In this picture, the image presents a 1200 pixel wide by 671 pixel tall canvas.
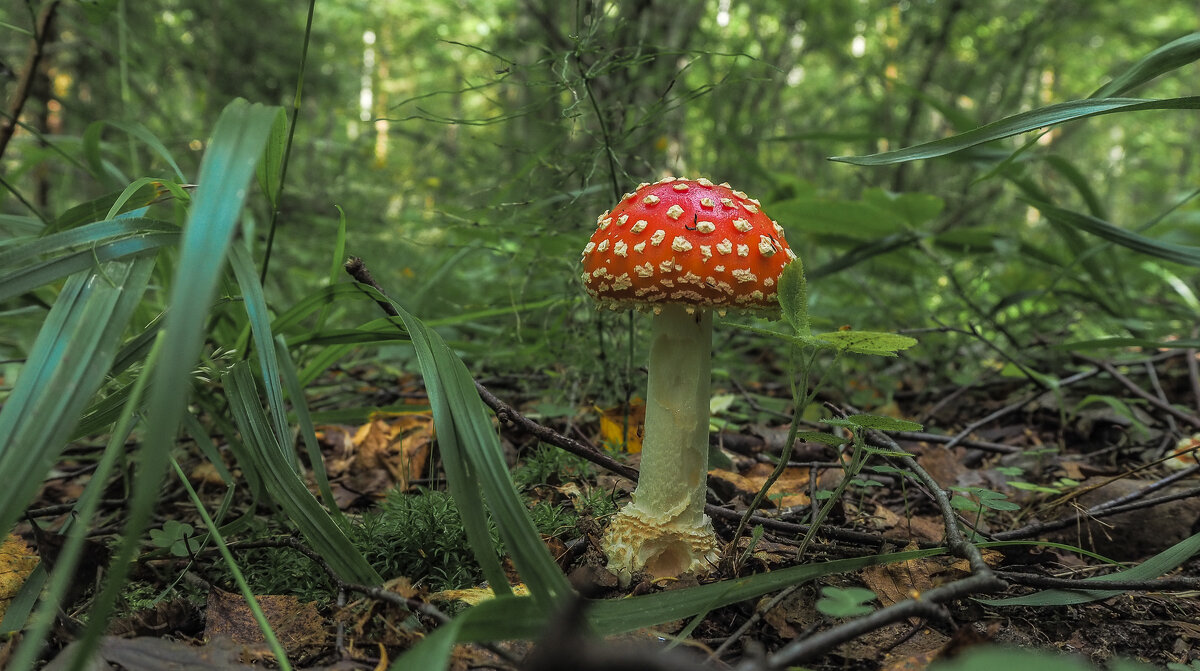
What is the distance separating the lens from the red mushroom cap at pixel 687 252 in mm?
1851

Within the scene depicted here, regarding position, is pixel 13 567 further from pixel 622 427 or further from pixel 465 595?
pixel 622 427

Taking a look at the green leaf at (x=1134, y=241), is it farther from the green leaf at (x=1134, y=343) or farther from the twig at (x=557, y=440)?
the twig at (x=557, y=440)

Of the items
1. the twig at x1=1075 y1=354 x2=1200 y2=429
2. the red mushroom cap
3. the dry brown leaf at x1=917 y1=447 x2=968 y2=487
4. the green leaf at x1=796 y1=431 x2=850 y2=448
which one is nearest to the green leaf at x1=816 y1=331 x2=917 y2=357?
the green leaf at x1=796 y1=431 x2=850 y2=448

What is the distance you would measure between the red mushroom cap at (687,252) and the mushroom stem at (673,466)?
0.65 ft

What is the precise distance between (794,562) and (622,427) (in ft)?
3.60

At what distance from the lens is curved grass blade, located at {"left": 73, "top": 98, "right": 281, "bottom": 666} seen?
36.7 inches

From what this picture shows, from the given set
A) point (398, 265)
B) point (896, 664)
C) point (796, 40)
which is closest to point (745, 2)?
point (796, 40)

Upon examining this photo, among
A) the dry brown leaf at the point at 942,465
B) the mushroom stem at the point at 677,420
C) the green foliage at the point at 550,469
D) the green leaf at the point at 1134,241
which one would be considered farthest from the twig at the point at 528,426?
the green leaf at the point at 1134,241

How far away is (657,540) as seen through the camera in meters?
2.06

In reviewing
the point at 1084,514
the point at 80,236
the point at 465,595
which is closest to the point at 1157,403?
the point at 1084,514

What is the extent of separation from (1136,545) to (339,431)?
328 centimetres

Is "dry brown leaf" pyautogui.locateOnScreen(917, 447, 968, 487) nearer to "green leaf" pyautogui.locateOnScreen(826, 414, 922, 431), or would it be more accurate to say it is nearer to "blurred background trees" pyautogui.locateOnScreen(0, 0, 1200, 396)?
"blurred background trees" pyautogui.locateOnScreen(0, 0, 1200, 396)

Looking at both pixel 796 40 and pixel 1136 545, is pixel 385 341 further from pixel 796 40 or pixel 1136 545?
pixel 796 40

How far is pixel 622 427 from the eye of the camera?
2818 millimetres
